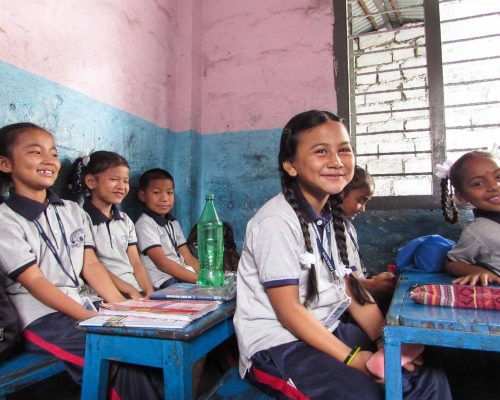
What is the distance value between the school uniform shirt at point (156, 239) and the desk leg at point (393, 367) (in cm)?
191

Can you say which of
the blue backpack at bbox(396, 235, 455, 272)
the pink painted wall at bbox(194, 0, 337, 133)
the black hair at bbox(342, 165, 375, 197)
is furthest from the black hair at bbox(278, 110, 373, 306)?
the pink painted wall at bbox(194, 0, 337, 133)

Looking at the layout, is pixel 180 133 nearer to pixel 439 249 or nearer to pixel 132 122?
pixel 132 122

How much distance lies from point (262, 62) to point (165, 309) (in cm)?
264

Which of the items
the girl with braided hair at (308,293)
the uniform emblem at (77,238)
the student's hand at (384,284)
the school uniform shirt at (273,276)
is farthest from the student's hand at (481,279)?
the uniform emblem at (77,238)

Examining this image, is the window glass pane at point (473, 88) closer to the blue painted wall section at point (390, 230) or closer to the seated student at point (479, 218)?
the blue painted wall section at point (390, 230)

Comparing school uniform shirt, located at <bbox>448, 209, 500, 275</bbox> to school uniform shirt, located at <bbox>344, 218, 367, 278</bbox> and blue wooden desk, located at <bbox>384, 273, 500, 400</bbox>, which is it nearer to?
school uniform shirt, located at <bbox>344, 218, 367, 278</bbox>

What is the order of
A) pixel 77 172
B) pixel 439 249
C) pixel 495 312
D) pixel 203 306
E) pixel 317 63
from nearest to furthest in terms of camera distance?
pixel 495 312 → pixel 203 306 → pixel 439 249 → pixel 77 172 → pixel 317 63

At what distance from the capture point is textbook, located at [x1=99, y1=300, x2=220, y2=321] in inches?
48.8

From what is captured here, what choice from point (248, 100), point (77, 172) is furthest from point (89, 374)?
point (248, 100)

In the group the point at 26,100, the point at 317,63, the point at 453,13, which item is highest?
the point at 453,13

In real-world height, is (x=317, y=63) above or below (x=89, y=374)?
above

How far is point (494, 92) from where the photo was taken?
9.79 ft

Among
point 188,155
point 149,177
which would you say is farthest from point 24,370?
point 188,155

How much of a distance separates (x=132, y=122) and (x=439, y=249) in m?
2.21
